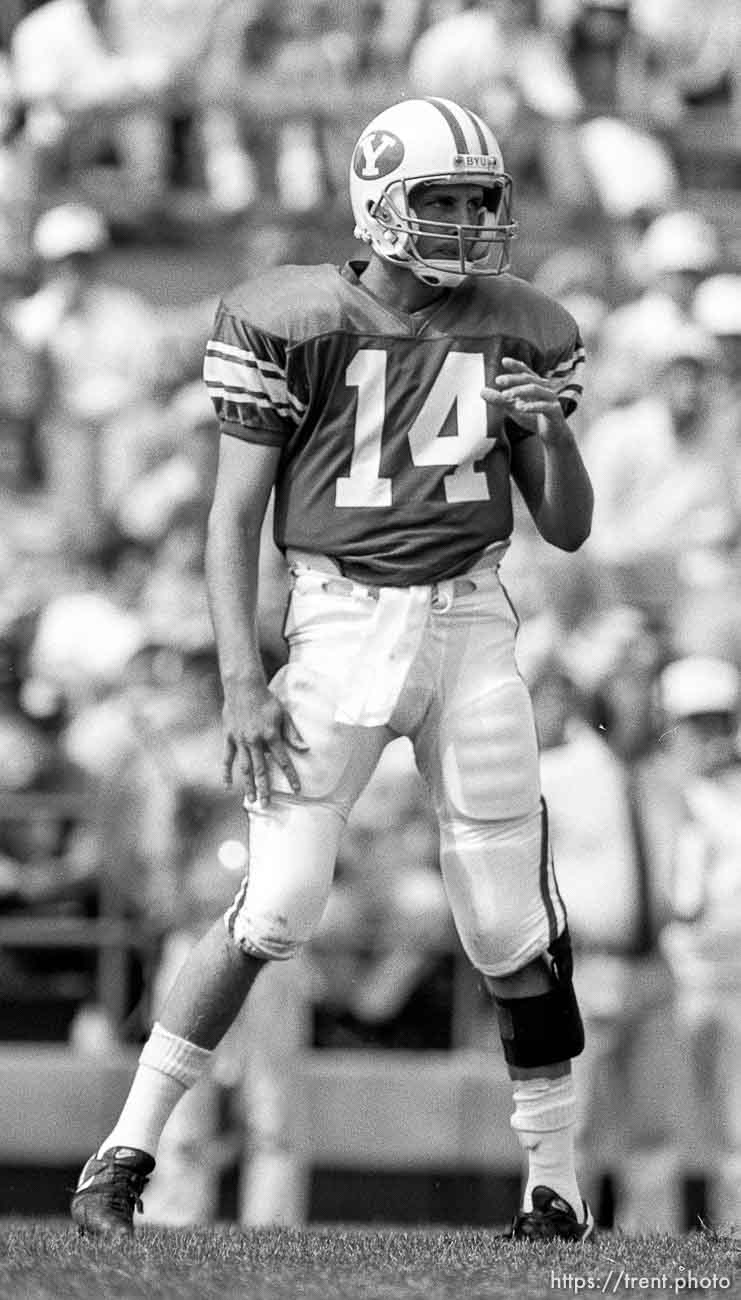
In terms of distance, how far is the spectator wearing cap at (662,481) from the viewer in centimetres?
859

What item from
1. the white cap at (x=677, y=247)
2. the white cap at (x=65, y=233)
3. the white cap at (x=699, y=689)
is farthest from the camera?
the white cap at (x=65, y=233)

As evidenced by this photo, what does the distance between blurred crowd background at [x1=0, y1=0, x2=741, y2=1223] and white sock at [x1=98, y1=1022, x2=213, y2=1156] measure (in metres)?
2.63

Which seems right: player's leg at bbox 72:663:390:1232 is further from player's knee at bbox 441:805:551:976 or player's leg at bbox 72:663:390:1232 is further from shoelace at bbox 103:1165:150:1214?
player's knee at bbox 441:805:551:976

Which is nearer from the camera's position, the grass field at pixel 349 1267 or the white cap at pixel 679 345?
the grass field at pixel 349 1267

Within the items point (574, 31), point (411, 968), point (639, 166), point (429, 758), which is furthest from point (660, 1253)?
point (574, 31)

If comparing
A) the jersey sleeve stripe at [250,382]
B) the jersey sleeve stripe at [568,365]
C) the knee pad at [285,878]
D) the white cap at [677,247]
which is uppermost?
the white cap at [677,247]

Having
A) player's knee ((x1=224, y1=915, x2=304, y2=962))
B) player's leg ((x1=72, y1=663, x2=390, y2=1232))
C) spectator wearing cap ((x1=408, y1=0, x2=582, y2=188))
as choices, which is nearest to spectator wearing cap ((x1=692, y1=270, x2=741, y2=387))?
spectator wearing cap ((x1=408, y1=0, x2=582, y2=188))

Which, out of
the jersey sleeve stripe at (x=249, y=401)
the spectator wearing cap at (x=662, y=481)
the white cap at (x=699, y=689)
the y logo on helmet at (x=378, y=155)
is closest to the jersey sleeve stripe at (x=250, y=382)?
the jersey sleeve stripe at (x=249, y=401)

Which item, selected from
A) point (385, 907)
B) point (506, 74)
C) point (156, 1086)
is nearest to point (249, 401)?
point (156, 1086)

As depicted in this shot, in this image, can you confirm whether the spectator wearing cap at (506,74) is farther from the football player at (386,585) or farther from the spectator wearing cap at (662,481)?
the football player at (386,585)

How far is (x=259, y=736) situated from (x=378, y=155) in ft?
3.55

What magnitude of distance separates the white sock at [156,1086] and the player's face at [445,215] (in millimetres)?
1508

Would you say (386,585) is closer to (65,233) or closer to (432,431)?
(432,431)

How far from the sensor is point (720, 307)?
30.4 ft
